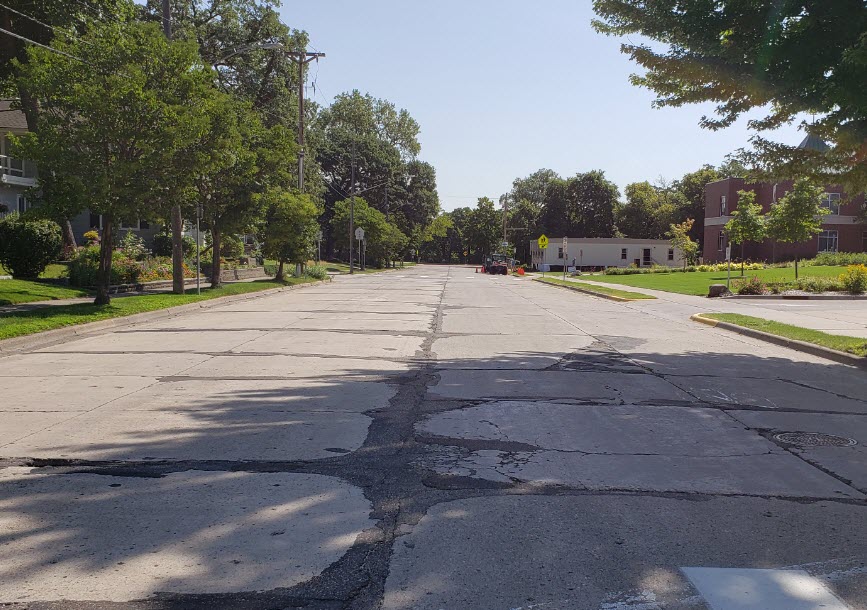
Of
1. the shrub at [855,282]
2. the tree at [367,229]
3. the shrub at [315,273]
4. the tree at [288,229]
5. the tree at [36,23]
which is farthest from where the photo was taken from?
the tree at [367,229]

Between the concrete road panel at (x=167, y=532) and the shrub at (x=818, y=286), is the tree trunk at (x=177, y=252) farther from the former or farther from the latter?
the shrub at (x=818, y=286)

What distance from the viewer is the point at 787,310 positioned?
24.5 meters

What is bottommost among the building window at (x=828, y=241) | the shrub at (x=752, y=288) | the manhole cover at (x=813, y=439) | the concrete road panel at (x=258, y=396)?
the manhole cover at (x=813, y=439)

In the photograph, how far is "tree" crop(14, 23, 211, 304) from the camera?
659 inches

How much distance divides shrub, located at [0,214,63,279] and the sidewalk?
65.2ft

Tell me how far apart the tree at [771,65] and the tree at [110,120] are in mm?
10392

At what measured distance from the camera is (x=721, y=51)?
11523 millimetres

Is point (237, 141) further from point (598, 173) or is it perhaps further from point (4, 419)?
point (598, 173)

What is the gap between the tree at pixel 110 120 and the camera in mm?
16734

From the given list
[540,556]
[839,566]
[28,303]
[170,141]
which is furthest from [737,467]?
[28,303]

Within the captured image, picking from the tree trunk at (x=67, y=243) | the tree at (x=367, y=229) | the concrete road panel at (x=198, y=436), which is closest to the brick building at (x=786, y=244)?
the tree at (x=367, y=229)

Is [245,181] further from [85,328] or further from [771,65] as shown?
[771,65]

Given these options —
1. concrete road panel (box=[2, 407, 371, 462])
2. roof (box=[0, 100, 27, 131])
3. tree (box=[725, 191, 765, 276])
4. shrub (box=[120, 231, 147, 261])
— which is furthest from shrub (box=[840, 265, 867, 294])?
roof (box=[0, 100, 27, 131])

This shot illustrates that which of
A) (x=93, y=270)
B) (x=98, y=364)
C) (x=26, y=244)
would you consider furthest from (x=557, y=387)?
(x=26, y=244)
